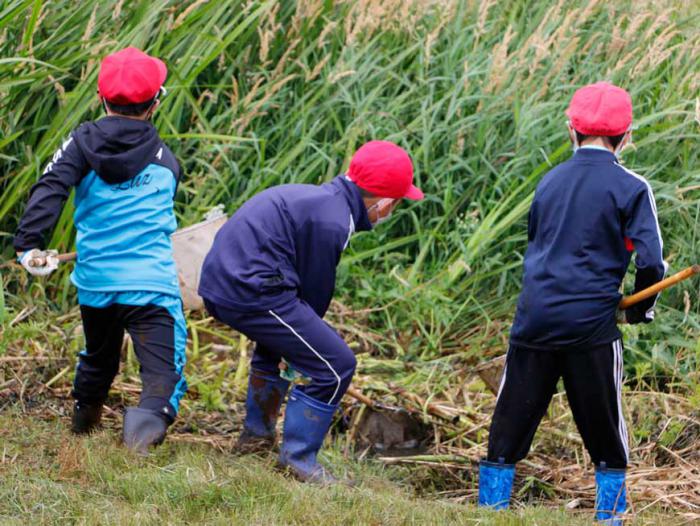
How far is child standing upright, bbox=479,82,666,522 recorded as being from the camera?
3803 millimetres

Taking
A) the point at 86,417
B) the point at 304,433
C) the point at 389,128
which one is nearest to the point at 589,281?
the point at 304,433

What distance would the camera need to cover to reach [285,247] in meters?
4.19

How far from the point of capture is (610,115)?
3.86m

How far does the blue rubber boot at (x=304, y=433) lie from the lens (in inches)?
167

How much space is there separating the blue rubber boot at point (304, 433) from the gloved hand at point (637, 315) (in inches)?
43.8

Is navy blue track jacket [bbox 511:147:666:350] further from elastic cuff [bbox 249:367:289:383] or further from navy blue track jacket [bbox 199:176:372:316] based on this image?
elastic cuff [bbox 249:367:289:383]

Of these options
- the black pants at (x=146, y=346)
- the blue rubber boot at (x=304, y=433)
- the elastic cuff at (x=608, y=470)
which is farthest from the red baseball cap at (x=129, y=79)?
the elastic cuff at (x=608, y=470)

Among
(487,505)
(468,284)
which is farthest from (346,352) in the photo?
(468,284)

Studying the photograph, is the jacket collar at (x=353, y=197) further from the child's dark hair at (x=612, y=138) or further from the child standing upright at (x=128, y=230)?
the child's dark hair at (x=612, y=138)

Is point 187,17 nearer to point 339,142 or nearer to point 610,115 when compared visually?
point 339,142

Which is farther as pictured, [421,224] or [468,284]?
[421,224]

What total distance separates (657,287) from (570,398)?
0.50 m

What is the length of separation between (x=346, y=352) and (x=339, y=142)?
2.21 metres

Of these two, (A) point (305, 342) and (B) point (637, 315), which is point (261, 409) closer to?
(A) point (305, 342)
